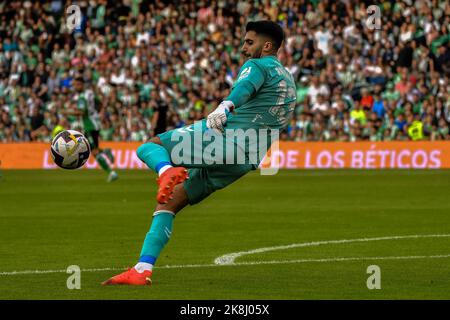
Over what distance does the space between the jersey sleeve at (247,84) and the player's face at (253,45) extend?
0.26m

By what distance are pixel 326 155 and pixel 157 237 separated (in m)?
24.3

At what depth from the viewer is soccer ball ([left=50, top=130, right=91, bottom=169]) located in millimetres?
11383

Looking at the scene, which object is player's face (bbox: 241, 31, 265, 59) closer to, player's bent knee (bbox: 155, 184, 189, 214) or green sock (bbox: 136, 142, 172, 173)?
green sock (bbox: 136, 142, 172, 173)

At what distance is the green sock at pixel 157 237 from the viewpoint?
9.48 meters

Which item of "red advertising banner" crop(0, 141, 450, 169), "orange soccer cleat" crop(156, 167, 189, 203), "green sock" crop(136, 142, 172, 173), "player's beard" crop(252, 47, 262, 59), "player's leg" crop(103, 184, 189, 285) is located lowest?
"red advertising banner" crop(0, 141, 450, 169)

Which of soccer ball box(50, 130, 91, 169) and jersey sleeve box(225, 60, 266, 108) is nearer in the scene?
jersey sleeve box(225, 60, 266, 108)

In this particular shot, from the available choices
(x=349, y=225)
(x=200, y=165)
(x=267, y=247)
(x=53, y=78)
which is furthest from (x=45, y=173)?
(x=200, y=165)

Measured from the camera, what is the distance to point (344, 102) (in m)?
34.5

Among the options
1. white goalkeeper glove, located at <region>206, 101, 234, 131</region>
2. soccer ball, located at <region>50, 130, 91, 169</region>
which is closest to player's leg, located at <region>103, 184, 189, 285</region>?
white goalkeeper glove, located at <region>206, 101, 234, 131</region>

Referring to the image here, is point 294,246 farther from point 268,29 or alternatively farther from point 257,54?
point 268,29

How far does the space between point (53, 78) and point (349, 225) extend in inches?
950

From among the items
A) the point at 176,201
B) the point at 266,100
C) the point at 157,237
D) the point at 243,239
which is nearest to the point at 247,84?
the point at 266,100

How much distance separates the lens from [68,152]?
37.6ft

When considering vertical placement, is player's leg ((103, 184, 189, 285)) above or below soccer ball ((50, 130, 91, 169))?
below
